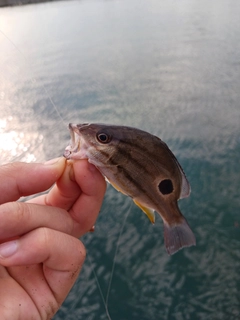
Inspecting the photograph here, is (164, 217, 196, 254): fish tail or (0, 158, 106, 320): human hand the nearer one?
(0, 158, 106, 320): human hand

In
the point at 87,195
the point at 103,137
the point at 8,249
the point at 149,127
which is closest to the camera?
the point at 8,249

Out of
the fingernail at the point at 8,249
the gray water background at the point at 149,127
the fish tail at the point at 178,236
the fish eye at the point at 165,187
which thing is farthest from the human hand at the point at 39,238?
the gray water background at the point at 149,127

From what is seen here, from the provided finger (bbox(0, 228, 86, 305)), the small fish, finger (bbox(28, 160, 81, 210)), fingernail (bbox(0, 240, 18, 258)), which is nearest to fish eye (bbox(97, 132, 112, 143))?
the small fish

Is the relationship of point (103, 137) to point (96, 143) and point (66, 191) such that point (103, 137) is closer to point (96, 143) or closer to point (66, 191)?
point (96, 143)

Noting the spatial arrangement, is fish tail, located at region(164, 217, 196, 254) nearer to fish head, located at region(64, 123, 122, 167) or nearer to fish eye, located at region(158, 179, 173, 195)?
fish eye, located at region(158, 179, 173, 195)

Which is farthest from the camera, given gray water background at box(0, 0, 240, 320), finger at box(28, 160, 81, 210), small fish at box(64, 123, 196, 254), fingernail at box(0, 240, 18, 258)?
gray water background at box(0, 0, 240, 320)

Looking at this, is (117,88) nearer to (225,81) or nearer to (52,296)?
(225,81)

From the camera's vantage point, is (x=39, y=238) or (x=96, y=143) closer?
(x=39, y=238)

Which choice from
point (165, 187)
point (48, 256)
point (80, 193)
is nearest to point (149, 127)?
point (80, 193)
